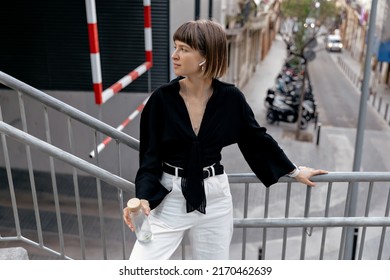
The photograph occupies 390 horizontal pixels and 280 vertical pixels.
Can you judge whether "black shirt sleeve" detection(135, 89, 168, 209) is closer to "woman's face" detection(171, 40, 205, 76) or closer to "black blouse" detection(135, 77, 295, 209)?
"black blouse" detection(135, 77, 295, 209)

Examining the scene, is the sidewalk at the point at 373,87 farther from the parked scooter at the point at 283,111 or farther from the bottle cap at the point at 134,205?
the bottle cap at the point at 134,205

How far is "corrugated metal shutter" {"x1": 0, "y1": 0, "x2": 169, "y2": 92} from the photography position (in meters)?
8.61

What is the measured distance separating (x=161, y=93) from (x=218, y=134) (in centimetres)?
34

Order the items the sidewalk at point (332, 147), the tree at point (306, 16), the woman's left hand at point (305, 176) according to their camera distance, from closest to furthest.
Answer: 1. the woman's left hand at point (305, 176)
2. the sidewalk at point (332, 147)
3. the tree at point (306, 16)

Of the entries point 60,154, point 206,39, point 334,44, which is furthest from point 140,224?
point 334,44

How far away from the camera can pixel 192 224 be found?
2211 mm

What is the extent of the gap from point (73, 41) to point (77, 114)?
6576 millimetres

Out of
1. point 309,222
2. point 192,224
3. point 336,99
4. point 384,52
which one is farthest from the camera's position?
point 384,52

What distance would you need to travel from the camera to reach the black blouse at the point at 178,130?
210cm

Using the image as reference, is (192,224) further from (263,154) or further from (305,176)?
(305,176)

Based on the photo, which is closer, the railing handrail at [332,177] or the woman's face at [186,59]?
the woman's face at [186,59]

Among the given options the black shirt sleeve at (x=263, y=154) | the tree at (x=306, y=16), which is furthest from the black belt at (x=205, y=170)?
the tree at (x=306, y=16)

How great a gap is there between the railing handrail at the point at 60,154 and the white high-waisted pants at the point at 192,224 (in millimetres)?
365

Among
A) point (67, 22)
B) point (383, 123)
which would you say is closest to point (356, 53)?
point (383, 123)
